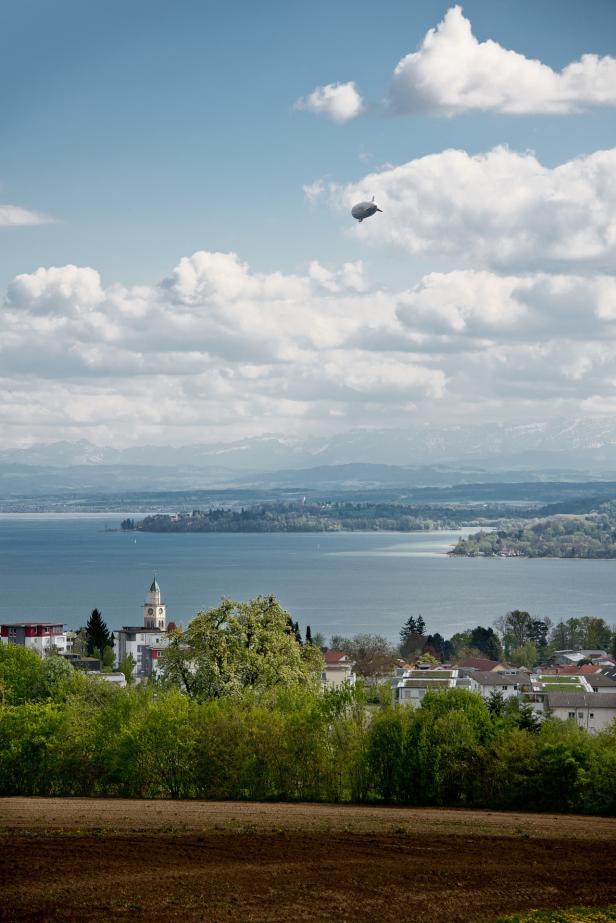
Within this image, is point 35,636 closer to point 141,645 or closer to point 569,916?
point 141,645

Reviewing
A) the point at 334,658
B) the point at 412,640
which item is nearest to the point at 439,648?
the point at 412,640

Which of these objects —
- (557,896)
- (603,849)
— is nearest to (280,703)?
(603,849)

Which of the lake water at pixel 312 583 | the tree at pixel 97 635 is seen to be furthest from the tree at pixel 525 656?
the tree at pixel 97 635

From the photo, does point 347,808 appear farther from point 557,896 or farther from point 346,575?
point 346,575

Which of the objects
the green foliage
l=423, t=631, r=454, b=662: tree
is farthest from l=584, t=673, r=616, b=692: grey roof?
the green foliage

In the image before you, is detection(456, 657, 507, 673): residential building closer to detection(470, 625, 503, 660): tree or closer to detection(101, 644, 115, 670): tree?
detection(470, 625, 503, 660): tree

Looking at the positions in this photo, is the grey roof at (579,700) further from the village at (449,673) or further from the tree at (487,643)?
the tree at (487,643)
